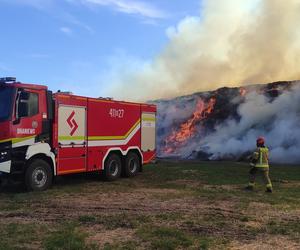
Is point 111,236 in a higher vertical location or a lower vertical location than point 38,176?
lower

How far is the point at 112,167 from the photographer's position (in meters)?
15.9

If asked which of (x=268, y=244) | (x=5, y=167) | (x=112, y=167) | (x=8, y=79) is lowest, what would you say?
(x=268, y=244)

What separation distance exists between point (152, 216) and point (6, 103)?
5.35m

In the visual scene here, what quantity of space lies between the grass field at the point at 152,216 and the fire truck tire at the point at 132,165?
151 cm

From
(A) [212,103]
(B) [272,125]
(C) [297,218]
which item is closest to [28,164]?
(C) [297,218]

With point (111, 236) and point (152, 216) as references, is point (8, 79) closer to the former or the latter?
point (152, 216)

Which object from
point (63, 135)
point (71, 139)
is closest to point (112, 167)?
point (71, 139)

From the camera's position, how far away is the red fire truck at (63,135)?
12.4m

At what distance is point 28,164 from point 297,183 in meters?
7.88

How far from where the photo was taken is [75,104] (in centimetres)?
1411

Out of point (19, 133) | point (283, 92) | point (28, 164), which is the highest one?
point (283, 92)

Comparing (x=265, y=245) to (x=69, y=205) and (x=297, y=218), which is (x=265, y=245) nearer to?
(x=297, y=218)

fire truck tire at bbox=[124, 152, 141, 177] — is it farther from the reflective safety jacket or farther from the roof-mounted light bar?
the roof-mounted light bar

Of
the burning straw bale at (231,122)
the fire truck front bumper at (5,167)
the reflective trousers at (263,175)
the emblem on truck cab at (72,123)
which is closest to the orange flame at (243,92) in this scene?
the burning straw bale at (231,122)
